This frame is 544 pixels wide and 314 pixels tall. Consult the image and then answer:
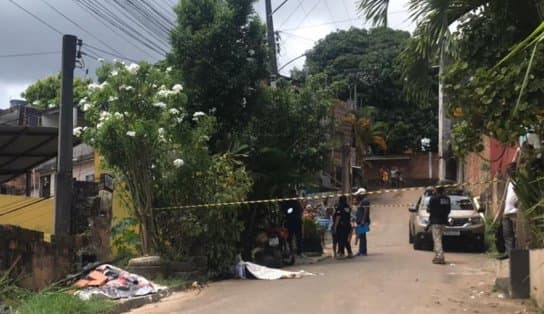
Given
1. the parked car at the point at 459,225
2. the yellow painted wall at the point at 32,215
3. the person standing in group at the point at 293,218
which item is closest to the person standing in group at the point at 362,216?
the person standing in group at the point at 293,218

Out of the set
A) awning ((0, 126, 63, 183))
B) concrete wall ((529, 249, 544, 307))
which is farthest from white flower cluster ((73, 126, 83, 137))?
concrete wall ((529, 249, 544, 307))

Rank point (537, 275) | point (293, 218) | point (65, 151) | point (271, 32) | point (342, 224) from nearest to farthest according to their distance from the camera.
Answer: point (537, 275), point (65, 151), point (342, 224), point (293, 218), point (271, 32)

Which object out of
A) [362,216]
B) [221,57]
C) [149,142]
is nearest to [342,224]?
[362,216]

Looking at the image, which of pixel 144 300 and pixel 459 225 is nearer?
pixel 144 300

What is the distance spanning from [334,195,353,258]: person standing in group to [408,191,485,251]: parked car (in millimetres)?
2416

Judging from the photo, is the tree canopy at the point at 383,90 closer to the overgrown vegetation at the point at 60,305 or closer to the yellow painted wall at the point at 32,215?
the yellow painted wall at the point at 32,215

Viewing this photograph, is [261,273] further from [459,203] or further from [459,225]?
[459,203]

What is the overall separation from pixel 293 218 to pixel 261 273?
429 cm

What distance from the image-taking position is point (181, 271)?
523 inches

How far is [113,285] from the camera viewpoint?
11023mm

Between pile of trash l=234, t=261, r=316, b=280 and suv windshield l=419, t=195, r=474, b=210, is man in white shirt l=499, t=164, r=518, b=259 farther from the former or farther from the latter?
suv windshield l=419, t=195, r=474, b=210

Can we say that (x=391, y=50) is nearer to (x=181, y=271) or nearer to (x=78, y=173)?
(x=78, y=173)

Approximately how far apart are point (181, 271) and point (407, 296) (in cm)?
466

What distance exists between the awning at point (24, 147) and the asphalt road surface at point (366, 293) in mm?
4271
